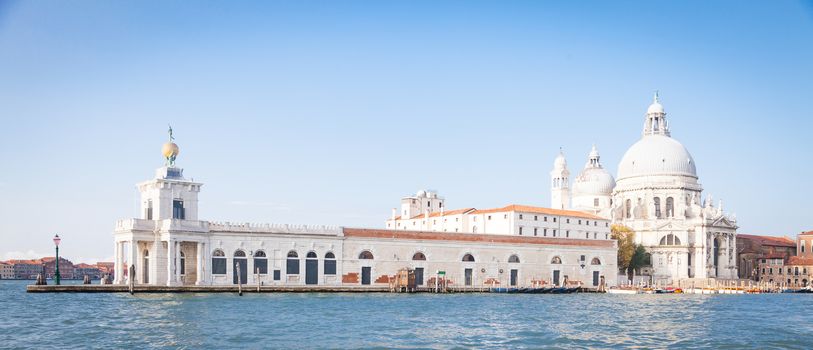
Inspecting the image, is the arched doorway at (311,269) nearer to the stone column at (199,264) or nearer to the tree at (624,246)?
the stone column at (199,264)

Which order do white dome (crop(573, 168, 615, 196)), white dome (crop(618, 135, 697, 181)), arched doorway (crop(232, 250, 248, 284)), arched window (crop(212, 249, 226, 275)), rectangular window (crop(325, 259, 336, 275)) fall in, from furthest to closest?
white dome (crop(573, 168, 615, 196)), white dome (crop(618, 135, 697, 181)), rectangular window (crop(325, 259, 336, 275)), arched doorway (crop(232, 250, 248, 284)), arched window (crop(212, 249, 226, 275))

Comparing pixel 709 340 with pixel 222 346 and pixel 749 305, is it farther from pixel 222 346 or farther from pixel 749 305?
pixel 749 305

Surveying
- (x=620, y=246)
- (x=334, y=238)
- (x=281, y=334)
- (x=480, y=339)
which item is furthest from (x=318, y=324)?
(x=620, y=246)

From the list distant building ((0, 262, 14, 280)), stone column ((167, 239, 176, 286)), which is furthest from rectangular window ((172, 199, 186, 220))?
distant building ((0, 262, 14, 280))

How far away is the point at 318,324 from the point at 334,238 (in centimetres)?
2517

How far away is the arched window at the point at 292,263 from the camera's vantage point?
55.4 m

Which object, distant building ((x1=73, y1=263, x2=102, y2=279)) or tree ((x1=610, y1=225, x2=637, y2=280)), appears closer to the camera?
tree ((x1=610, y1=225, x2=637, y2=280))

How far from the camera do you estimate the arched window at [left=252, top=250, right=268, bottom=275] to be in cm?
5437

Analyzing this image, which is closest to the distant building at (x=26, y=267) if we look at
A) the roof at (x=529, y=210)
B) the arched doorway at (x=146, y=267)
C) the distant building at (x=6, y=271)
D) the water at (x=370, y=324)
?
the distant building at (x=6, y=271)

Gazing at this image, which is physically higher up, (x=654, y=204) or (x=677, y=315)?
(x=654, y=204)

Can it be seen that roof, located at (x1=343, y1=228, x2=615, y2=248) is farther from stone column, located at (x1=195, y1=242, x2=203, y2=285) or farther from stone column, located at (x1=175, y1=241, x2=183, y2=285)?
stone column, located at (x1=175, y1=241, x2=183, y2=285)

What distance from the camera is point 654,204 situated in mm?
88750

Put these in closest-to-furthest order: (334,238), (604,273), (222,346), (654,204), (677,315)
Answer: (222,346)
(677,315)
(334,238)
(604,273)
(654,204)

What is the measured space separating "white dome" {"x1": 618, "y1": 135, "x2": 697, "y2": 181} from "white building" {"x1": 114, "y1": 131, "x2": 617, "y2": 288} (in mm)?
20863
